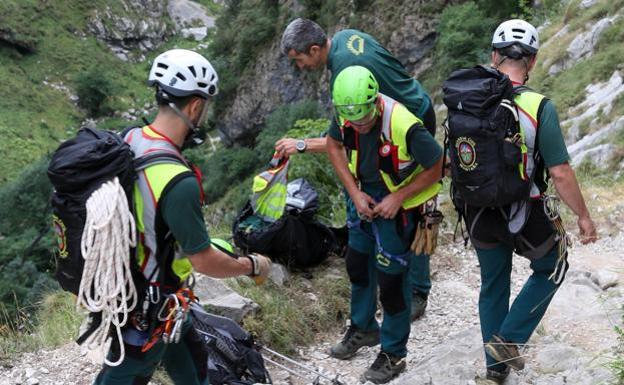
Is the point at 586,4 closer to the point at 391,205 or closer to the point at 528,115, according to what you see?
the point at 391,205

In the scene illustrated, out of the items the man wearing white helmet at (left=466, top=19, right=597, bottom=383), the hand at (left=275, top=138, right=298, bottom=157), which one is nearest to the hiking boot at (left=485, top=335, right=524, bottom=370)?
the man wearing white helmet at (left=466, top=19, right=597, bottom=383)

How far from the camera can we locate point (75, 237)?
2.71m

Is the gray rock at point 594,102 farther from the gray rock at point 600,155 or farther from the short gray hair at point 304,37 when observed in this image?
the short gray hair at point 304,37

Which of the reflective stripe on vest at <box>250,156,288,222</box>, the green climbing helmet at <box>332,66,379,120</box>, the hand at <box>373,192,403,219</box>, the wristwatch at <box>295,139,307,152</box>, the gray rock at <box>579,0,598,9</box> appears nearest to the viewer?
the green climbing helmet at <box>332,66,379,120</box>

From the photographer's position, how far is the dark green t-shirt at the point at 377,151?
3.86 meters

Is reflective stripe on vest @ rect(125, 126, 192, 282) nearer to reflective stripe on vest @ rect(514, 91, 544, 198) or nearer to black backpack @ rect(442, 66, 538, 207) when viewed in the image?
black backpack @ rect(442, 66, 538, 207)

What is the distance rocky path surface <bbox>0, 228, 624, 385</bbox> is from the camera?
401cm

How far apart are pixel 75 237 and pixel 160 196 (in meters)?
0.42

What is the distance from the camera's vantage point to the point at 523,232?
3.59 metres

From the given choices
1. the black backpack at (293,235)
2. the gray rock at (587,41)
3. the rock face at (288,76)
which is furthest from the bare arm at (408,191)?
the rock face at (288,76)

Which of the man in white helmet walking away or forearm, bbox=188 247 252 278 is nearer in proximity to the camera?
forearm, bbox=188 247 252 278

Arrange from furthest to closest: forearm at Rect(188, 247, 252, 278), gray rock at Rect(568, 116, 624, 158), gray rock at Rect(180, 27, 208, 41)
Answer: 1. gray rock at Rect(180, 27, 208, 41)
2. gray rock at Rect(568, 116, 624, 158)
3. forearm at Rect(188, 247, 252, 278)

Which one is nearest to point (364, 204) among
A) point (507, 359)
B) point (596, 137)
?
point (507, 359)

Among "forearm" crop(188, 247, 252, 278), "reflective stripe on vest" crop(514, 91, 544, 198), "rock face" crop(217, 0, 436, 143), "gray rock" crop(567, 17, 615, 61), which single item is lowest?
"rock face" crop(217, 0, 436, 143)
